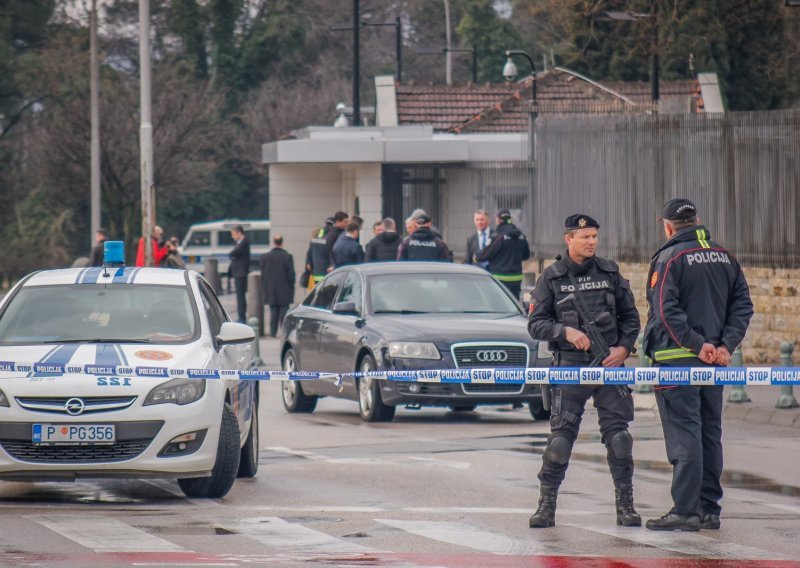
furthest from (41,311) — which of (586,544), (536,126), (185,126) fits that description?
(185,126)

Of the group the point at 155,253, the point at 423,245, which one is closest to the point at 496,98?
the point at 155,253

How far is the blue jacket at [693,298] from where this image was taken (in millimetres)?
9445

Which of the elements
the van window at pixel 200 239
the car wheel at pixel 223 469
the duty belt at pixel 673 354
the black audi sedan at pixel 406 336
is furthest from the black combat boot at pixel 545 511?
the van window at pixel 200 239

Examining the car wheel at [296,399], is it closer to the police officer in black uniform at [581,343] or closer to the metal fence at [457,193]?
the police officer in black uniform at [581,343]

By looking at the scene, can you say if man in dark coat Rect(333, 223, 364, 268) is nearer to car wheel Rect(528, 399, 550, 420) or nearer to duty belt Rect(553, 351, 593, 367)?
car wheel Rect(528, 399, 550, 420)

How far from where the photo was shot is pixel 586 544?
29.4 ft

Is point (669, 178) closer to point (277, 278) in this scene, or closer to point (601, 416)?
point (277, 278)

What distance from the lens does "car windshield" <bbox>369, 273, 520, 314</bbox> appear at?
55.7 ft

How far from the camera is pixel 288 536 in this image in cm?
928

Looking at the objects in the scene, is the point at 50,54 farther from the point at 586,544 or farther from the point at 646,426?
the point at 586,544

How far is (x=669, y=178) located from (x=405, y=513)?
14023mm

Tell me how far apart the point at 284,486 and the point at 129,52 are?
63.3m

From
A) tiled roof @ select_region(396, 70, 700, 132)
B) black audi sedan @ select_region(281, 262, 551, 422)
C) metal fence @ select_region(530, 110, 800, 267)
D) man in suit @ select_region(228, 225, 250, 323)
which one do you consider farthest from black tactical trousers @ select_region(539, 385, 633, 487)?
tiled roof @ select_region(396, 70, 700, 132)

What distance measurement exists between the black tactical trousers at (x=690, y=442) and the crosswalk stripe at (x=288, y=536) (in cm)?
182
